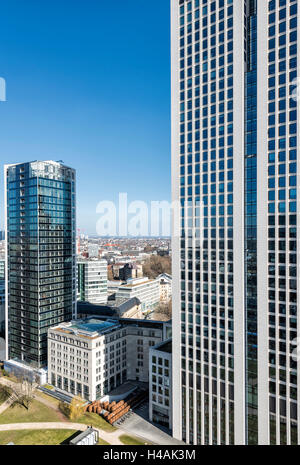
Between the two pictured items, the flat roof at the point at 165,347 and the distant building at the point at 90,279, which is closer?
the flat roof at the point at 165,347

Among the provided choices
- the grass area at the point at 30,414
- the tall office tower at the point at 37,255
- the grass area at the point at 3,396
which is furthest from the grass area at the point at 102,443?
the tall office tower at the point at 37,255

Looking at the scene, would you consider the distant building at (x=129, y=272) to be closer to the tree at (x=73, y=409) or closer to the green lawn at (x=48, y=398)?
the green lawn at (x=48, y=398)

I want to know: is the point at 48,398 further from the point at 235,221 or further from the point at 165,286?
the point at 165,286

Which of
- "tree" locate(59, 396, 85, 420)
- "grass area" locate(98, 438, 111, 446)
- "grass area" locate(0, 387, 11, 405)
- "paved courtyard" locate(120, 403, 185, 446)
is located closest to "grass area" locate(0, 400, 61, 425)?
"tree" locate(59, 396, 85, 420)

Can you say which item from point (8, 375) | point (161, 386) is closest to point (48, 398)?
point (8, 375)

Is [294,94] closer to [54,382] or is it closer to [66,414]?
[66,414]

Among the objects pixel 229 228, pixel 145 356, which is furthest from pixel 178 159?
pixel 145 356

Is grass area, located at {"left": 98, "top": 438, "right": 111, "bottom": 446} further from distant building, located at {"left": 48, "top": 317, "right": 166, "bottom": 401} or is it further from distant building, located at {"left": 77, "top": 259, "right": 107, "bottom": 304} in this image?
distant building, located at {"left": 77, "top": 259, "right": 107, "bottom": 304}
